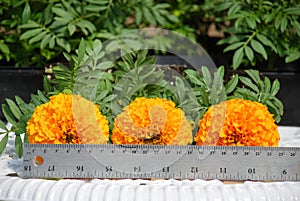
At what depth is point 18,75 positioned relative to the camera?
156 centimetres

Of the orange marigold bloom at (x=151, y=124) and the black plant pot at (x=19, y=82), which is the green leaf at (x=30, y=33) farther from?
the orange marigold bloom at (x=151, y=124)

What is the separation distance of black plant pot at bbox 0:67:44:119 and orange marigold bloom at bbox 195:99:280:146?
0.67m

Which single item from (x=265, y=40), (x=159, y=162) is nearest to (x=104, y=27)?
(x=265, y=40)

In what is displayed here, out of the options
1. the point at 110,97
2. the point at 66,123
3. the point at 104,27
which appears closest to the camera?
the point at 66,123

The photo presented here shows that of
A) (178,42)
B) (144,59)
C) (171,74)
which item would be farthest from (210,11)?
(144,59)

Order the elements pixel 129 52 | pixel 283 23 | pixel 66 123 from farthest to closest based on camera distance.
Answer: pixel 283 23 < pixel 129 52 < pixel 66 123

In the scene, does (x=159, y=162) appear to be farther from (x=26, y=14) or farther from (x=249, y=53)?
(x=26, y=14)

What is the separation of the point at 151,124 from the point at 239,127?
177mm

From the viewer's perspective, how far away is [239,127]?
105 cm

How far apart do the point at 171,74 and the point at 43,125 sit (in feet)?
1.49

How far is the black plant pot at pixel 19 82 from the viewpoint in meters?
1.56

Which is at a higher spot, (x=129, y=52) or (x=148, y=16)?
(x=148, y=16)

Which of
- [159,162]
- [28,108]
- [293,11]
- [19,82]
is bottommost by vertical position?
[159,162]

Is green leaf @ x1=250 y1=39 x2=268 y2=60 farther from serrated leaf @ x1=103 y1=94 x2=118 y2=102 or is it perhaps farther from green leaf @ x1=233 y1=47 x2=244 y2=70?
serrated leaf @ x1=103 y1=94 x2=118 y2=102
